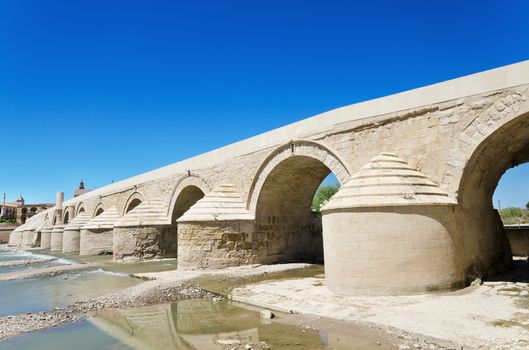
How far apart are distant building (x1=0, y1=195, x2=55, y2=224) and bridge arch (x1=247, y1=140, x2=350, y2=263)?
211 ft

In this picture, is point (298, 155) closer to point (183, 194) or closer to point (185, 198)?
point (183, 194)

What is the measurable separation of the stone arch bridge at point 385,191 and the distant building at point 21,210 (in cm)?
6430

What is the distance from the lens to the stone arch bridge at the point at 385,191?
6.30 m

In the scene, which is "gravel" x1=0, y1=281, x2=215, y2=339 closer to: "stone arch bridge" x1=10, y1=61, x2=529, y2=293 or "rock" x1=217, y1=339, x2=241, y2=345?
"rock" x1=217, y1=339, x2=241, y2=345

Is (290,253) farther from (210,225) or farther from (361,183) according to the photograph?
(361,183)

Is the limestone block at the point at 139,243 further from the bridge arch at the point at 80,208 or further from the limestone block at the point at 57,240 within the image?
the bridge arch at the point at 80,208

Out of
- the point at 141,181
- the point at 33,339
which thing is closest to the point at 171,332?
the point at 33,339

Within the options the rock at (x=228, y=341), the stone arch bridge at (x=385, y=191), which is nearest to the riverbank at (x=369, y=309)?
the stone arch bridge at (x=385, y=191)

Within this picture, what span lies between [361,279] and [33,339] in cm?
501

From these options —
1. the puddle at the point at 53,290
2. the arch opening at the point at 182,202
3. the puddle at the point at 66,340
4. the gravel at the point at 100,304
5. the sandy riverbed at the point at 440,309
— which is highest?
the arch opening at the point at 182,202

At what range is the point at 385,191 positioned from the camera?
666 centimetres

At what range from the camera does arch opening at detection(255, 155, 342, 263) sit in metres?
11.8

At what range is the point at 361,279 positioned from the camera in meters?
6.30

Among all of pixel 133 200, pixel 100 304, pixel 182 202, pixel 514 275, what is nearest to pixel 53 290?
pixel 100 304
